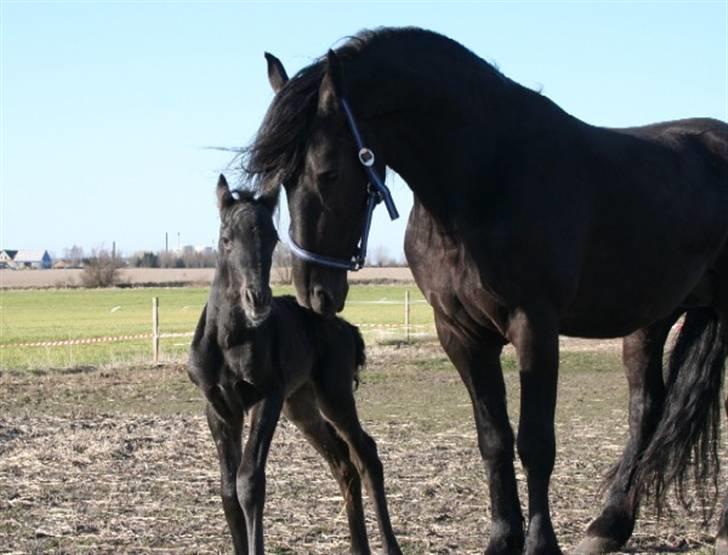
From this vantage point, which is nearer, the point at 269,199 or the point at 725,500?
the point at 269,199

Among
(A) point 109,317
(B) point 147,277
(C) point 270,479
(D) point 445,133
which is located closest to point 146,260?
(B) point 147,277

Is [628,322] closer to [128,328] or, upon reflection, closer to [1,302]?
[128,328]

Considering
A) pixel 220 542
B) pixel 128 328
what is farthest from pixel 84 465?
pixel 128 328

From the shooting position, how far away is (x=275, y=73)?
518 centimetres

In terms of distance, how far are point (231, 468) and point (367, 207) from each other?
6.35 ft

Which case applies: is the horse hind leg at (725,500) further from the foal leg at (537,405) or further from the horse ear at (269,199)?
the horse ear at (269,199)

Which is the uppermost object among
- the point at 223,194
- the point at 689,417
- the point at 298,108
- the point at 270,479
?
the point at 298,108

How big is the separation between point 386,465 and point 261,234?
4.03 meters

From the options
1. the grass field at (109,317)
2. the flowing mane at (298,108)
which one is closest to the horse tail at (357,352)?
the flowing mane at (298,108)

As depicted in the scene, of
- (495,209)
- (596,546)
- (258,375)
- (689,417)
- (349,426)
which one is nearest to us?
(495,209)

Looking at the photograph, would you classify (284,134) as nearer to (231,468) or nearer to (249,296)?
(249,296)

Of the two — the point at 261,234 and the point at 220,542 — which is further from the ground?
the point at 261,234

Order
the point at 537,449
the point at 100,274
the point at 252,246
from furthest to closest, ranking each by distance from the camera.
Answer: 1. the point at 100,274
2. the point at 252,246
3. the point at 537,449

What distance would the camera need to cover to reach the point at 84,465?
9.71 metres
